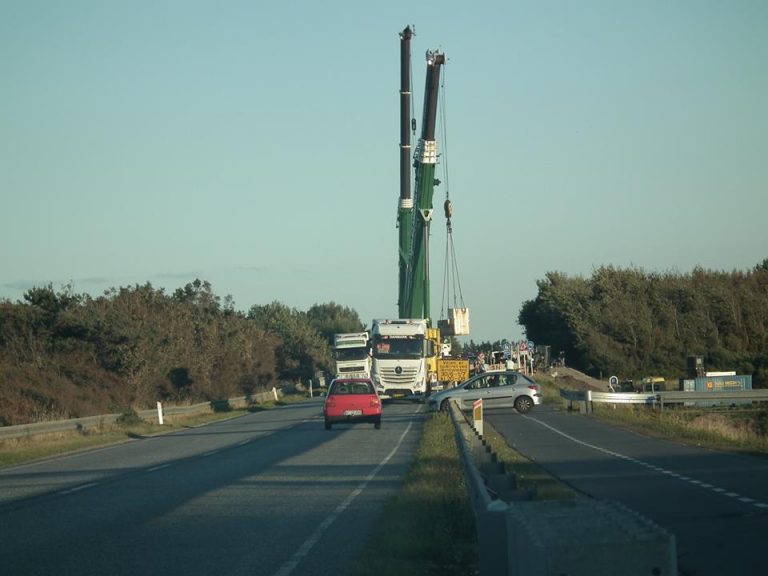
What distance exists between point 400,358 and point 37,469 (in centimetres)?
2720

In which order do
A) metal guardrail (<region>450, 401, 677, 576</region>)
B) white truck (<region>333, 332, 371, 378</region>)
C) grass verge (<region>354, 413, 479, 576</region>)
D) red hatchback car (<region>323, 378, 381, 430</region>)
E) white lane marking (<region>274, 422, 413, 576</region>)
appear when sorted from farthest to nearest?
1. white truck (<region>333, 332, 371, 378</region>)
2. red hatchback car (<region>323, 378, 381, 430</region>)
3. white lane marking (<region>274, 422, 413, 576</region>)
4. grass verge (<region>354, 413, 479, 576</region>)
5. metal guardrail (<region>450, 401, 677, 576</region>)

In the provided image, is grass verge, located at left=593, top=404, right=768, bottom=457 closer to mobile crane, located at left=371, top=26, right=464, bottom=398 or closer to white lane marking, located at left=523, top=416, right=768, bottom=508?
white lane marking, located at left=523, top=416, right=768, bottom=508

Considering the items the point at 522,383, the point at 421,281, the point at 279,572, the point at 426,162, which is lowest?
the point at 279,572

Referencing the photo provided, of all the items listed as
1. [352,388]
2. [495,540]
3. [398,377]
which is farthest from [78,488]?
[398,377]

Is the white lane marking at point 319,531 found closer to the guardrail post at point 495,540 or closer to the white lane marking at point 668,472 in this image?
the guardrail post at point 495,540

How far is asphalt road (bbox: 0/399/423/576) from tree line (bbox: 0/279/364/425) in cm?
1508

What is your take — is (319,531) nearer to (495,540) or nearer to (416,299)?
(495,540)

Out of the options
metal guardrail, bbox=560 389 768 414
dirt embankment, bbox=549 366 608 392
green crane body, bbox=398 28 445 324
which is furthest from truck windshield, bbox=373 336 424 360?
dirt embankment, bbox=549 366 608 392

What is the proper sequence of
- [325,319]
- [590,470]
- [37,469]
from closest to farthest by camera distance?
[590,470]
[37,469]
[325,319]

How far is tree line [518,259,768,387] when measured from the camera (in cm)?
7312

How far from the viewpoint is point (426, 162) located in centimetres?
5306

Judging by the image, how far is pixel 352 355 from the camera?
58531 millimetres

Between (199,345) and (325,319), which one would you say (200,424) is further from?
(325,319)

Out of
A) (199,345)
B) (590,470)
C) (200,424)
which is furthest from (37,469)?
(199,345)
